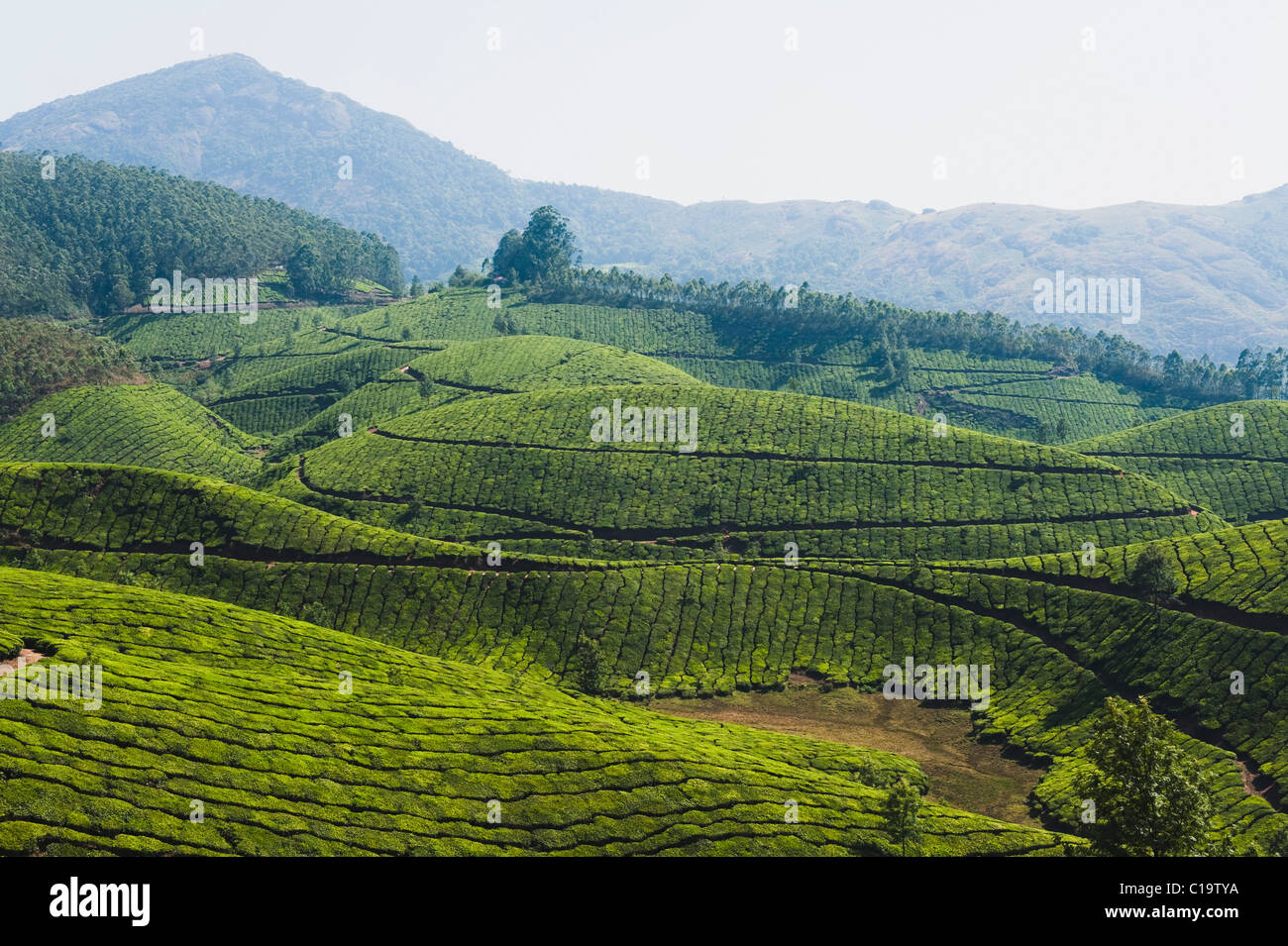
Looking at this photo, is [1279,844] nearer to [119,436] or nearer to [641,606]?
[641,606]

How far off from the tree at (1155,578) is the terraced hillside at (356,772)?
3529cm

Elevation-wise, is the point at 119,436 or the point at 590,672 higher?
the point at 119,436

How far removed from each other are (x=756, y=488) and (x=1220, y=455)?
88.9 meters

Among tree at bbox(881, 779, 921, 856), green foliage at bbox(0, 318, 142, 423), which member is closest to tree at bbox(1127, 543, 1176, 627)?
tree at bbox(881, 779, 921, 856)

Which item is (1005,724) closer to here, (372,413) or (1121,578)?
(1121,578)

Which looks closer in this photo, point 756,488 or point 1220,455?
point 756,488

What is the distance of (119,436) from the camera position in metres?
168

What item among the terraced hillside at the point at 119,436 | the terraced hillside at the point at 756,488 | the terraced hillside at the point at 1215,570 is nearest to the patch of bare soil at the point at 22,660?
the terraced hillside at the point at 756,488

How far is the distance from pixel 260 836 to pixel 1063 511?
114 meters

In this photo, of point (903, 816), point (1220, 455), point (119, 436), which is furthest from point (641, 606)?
point (1220, 455)

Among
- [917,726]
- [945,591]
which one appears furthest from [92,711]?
[945,591]

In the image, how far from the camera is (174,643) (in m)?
75.9

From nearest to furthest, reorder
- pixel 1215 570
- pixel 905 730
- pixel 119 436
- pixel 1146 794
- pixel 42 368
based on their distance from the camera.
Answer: pixel 1146 794, pixel 905 730, pixel 1215 570, pixel 119 436, pixel 42 368

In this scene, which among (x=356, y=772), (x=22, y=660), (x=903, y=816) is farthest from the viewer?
(x=22, y=660)
